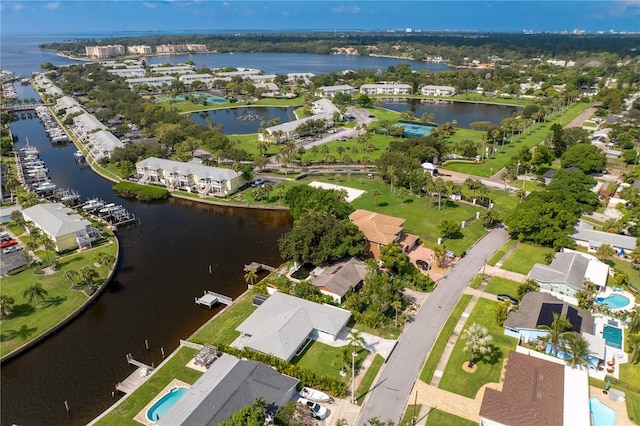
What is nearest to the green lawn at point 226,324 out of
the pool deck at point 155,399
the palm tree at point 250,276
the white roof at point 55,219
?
the palm tree at point 250,276

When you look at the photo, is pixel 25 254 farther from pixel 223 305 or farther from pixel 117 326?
pixel 223 305

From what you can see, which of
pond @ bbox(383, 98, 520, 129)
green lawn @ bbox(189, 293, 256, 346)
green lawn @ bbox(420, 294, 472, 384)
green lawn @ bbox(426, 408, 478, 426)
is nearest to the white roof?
green lawn @ bbox(189, 293, 256, 346)

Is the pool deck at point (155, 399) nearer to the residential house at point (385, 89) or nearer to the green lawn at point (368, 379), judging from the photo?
the green lawn at point (368, 379)

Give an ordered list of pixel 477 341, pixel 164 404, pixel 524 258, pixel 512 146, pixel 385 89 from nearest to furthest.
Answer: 1. pixel 164 404
2. pixel 477 341
3. pixel 524 258
4. pixel 512 146
5. pixel 385 89

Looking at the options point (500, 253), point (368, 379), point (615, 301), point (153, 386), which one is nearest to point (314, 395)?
point (368, 379)

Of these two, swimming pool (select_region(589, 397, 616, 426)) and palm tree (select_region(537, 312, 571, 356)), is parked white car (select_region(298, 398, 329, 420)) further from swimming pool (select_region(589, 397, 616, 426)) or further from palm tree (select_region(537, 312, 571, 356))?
palm tree (select_region(537, 312, 571, 356))

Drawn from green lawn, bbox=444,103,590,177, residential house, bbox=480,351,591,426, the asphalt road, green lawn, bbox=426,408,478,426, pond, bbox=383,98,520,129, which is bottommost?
green lawn, bbox=426,408,478,426

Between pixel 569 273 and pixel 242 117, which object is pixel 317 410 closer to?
pixel 569 273
